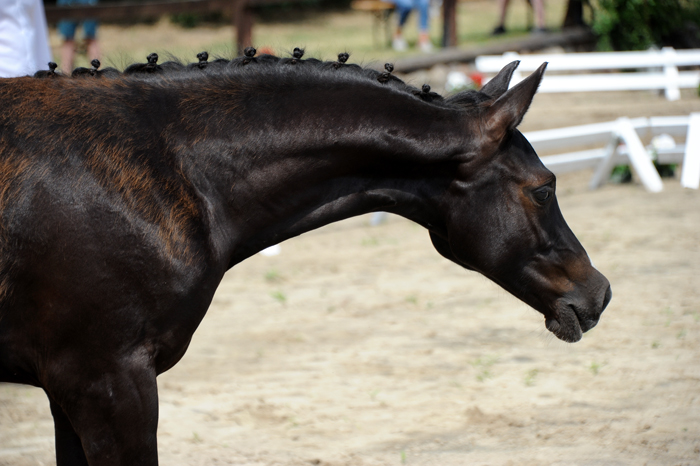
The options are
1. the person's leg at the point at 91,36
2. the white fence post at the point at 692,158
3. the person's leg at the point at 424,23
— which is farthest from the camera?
the person's leg at the point at 424,23

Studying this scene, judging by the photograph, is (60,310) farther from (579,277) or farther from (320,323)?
(320,323)

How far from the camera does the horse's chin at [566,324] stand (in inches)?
103

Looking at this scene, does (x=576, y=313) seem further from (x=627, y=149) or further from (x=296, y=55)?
(x=627, y=149)

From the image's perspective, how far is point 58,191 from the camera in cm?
201

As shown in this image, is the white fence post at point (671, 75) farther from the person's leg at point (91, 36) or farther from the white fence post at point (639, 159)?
the person's leg at point (91, 36)

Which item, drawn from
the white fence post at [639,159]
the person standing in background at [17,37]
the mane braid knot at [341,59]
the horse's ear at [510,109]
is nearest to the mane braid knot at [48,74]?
the mane braid knot at [341,59]

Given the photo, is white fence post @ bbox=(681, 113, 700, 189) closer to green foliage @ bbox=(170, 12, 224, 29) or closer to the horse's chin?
the horse's chin

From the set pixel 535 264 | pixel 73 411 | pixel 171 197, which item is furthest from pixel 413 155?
pixel 73 411

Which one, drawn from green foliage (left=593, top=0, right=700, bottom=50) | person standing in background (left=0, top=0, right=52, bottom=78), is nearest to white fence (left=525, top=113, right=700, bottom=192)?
person standing in background (left=0, top=0, right=52, bottom=78)

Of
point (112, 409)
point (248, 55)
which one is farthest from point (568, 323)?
point (112, 409)

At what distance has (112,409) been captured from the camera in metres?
2.07

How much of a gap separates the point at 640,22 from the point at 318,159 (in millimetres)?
13693

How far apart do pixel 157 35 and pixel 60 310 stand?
53.6ft

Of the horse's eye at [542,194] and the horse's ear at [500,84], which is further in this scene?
the horse's ear at [500,84]
